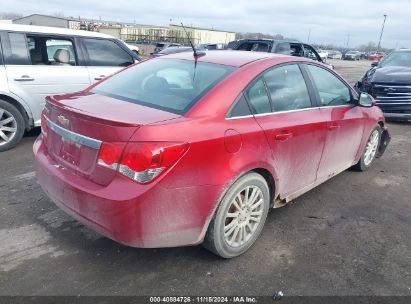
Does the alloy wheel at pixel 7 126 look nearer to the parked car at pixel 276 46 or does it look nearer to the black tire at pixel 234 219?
the black tire at pixel 234 219

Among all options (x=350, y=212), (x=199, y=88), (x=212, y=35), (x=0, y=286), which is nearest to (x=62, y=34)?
(x=199, y=88)

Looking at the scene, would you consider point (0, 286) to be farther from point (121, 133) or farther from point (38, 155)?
point (121, 133)

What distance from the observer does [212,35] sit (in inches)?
2496

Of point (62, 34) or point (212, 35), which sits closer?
point (62, 34)

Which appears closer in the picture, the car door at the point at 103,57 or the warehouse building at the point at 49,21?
the car door at the point at 103,57

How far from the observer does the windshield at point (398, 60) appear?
1009 cm

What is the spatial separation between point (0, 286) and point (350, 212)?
10.9ft

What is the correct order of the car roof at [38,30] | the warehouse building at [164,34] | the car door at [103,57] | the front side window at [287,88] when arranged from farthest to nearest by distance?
the warehouse building at [164,34]
the car door at [103,57]
the car roof at [38,30]
the front side window at [287,88]

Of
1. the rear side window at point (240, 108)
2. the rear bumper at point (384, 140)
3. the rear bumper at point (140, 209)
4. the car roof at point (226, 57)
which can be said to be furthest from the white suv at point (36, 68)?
the rear bumper at point (384, 140)

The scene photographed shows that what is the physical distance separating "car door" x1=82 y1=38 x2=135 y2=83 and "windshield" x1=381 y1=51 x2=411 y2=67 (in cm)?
726

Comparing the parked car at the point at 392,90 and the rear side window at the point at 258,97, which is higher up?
the rear side window at the point at 258,97

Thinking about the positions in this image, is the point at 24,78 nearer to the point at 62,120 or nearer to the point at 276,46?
the point at 62,120

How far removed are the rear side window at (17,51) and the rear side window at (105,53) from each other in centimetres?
98

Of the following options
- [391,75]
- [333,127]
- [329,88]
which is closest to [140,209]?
[333,127]
